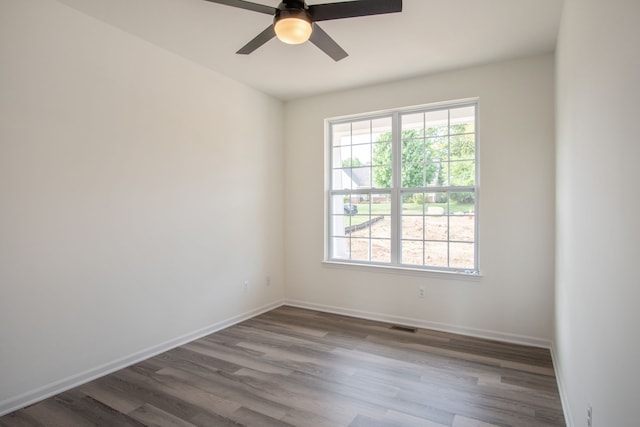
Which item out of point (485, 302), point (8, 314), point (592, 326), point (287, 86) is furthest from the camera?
point (287, 86)

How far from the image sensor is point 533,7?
260cm

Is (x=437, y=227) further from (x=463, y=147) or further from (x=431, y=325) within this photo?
(x=431, y=325)

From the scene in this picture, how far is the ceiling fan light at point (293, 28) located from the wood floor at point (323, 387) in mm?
2350

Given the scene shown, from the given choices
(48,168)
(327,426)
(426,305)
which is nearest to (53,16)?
(48,168)

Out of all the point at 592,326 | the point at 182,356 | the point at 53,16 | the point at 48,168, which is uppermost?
the point at 53,16

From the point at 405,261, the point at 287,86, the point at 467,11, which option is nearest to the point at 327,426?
the point at 405,261

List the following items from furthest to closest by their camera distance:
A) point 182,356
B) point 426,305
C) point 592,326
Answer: point 426,305 < point 182,356 < point 592,326

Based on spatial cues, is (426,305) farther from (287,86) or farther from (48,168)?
(48,168)

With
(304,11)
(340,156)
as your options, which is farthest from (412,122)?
(304,11)

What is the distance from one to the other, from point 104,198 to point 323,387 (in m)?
2.24

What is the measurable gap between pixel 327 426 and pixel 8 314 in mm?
2165

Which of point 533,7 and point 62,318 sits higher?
point 533,7

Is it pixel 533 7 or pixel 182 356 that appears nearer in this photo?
pixel 533 7

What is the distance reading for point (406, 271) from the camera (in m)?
4.03
